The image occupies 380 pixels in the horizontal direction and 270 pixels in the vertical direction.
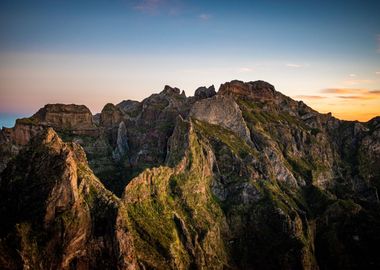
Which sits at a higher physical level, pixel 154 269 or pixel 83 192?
pixel 83 192

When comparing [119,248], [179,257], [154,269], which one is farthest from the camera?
[179,257]

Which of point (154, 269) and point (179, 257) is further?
point (179, 257)

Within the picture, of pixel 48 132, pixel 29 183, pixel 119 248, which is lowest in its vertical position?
pixel 119 248

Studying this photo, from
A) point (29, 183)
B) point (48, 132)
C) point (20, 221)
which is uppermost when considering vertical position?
point (48, 132)

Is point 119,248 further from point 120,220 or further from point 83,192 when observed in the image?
point 83,192

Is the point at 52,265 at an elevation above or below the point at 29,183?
below

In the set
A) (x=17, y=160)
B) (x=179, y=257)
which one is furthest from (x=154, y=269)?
(x=17, y=160)

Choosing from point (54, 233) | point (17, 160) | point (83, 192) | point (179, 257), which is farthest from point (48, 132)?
point (179, 257)

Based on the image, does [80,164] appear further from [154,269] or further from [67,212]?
[154,269]

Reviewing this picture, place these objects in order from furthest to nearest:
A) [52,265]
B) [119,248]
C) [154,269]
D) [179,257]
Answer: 1. [179,257]
2. [154,269]
3. [119,248]
4. [52,265]
